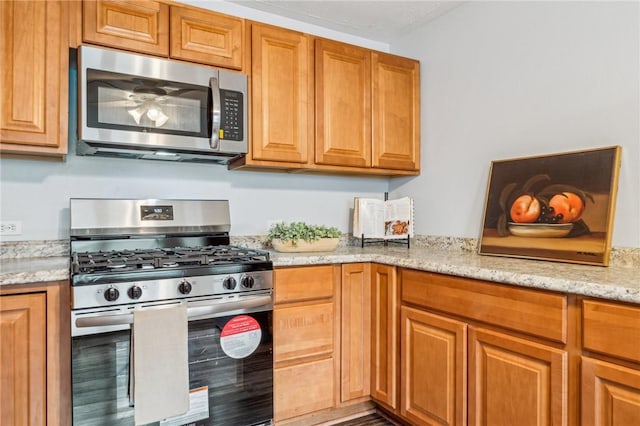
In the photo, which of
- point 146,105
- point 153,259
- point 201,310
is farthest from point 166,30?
point 201,310

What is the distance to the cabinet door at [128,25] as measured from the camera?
1.90m

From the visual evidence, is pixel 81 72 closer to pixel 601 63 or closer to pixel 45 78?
pixel 45 78

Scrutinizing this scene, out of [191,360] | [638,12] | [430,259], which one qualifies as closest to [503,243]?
[430,259]

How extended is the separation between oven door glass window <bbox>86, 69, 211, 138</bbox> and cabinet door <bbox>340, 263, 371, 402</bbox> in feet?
3.58

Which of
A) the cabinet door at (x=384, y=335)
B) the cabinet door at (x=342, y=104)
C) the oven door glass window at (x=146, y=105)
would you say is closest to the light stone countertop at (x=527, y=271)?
the cabinet door at (x=384, y=335)

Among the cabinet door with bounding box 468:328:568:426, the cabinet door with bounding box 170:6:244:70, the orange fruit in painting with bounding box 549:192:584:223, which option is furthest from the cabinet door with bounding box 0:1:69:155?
the orange fruit in painting with bounding box 549:192:584:223

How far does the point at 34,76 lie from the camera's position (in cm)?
178

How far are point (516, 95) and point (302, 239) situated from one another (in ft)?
4.62

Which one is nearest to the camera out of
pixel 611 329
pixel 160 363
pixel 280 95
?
pixel 611 329

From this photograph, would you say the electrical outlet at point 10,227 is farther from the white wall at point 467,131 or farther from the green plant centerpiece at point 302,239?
the green plant centerpiece at point 302,239

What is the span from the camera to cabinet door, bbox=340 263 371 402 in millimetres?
2188

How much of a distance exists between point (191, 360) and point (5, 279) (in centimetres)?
75

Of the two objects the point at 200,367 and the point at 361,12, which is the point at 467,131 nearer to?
the point at 361,12

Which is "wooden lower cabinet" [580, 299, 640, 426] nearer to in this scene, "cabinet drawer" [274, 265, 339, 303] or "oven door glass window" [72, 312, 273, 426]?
"cabinet drawer" [274, 265, 339, 303]
